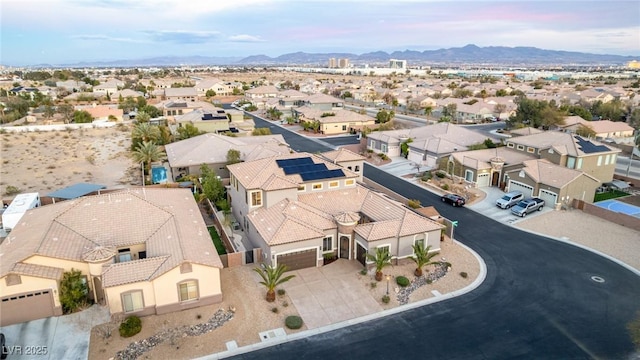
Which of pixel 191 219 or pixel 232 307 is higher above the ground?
pixel 191 219

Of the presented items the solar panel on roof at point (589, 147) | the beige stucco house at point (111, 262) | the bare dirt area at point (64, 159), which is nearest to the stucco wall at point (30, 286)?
the beige stucco house at point (111, 262)

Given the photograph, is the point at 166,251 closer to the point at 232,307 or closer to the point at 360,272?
the point at 232,307

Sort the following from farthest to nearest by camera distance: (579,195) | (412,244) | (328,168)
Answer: (579,195)
(328,168)
(412,244)

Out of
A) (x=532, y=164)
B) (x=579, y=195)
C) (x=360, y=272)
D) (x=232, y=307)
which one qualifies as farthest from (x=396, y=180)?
(x=232, y=307)

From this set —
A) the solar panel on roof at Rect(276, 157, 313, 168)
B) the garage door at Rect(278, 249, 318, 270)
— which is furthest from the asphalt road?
the solar panel on roof at Rect(276, 157, 313, 168)

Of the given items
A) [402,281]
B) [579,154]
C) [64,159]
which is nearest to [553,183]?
[579,154]

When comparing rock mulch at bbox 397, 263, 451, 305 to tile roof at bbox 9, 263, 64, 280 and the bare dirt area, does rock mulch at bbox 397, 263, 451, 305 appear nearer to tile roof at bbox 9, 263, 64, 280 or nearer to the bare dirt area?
tile roof at bbox 9, 263, 64, 280
